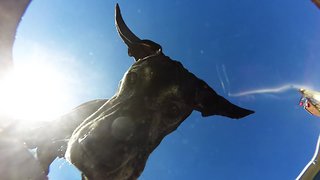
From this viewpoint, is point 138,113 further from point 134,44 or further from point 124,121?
point 134,44

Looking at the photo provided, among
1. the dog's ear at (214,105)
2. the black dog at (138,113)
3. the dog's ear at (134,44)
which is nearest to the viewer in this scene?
the black dog at (138,113)

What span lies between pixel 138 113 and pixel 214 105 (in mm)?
1140

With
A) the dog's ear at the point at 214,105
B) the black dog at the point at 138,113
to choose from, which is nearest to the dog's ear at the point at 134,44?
the black dog at the point at 138,113

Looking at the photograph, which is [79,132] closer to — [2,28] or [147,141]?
[147,141]

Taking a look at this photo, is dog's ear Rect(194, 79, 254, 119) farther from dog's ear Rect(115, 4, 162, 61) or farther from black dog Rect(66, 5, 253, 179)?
dog's ear Rect(115, 4, 162, 61)

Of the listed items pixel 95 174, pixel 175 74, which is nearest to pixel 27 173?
pixel 95 174

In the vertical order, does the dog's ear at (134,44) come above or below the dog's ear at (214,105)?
above

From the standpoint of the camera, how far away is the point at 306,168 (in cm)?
1625

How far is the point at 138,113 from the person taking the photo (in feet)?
9.28

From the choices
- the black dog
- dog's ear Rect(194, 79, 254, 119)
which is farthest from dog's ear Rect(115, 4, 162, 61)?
dog's ear Rect(194, 79, 254, 119)

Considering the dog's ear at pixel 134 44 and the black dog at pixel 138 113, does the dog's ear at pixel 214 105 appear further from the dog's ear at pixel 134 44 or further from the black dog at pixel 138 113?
the dog's ear at pixel 134 44

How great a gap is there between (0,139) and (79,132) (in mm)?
1413

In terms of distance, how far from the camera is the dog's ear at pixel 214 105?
3.54m

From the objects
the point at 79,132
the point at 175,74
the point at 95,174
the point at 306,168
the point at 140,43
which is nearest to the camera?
the point at 95,174
